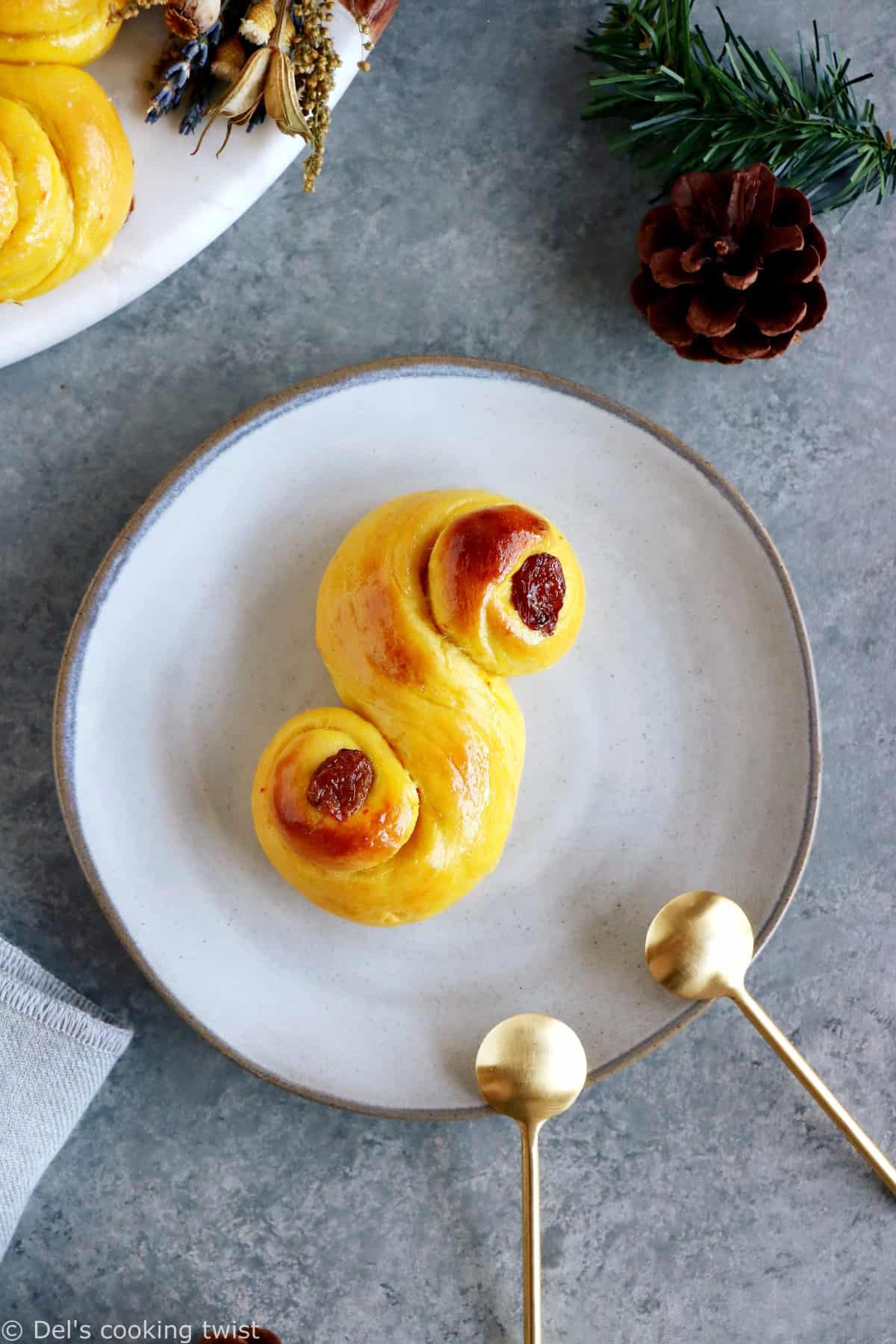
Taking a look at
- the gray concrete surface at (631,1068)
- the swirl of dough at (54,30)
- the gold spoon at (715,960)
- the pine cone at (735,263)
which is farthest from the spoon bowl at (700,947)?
the swirl of dough at (54,30)

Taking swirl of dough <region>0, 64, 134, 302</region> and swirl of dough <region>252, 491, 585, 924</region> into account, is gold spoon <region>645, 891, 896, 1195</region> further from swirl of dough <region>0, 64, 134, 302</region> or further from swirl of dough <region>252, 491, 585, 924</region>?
swirl of dough <region>0, 64, 134, 302</region>

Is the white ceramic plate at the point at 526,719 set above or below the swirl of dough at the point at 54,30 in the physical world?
below

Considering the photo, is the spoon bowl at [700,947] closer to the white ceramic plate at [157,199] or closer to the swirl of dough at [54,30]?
the white ceramic plate at [157,199]

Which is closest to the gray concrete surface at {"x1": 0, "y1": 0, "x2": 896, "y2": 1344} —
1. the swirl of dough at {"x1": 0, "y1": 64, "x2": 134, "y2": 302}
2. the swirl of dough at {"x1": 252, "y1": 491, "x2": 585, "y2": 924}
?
the swirl of dough at {"x1": 0, "y1": 64, "x2": 134, "y2": 302}

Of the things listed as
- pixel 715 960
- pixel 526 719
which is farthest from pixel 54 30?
pixel 715 960

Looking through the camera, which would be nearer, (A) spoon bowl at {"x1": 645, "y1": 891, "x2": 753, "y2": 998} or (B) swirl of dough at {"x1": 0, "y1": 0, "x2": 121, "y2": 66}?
(B) swirl of dough at {"x1": 0, "y1": 0, "x2": 121, "y2": 66}

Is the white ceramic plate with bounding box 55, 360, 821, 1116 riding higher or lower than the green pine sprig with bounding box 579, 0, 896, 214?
lower

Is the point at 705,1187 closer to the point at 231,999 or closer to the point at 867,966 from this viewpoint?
the point at 867,966
